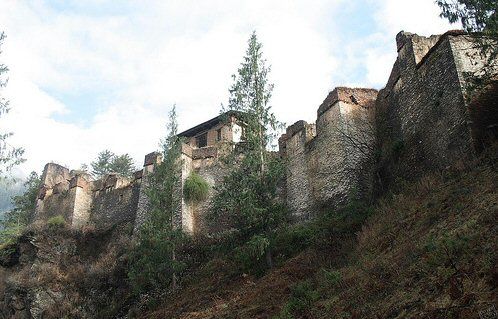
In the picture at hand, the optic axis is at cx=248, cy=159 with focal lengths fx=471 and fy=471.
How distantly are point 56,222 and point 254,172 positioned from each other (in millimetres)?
15538

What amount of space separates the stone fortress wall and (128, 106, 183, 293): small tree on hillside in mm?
1545

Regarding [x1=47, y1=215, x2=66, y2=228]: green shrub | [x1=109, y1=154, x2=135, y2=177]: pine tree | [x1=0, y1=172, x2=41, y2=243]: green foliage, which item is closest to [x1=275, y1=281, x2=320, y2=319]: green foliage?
[x1=47, y1=215, x2=66, y2=228]: green shrub

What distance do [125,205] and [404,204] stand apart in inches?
775

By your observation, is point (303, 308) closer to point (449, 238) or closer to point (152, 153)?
point (449, 238)

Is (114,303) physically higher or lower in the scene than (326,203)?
lower

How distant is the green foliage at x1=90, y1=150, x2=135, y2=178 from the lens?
47062 mm

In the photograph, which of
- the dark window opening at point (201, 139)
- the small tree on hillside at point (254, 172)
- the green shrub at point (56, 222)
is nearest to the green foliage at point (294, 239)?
the small tree on hillside at point (254, 172)

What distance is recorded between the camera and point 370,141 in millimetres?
20797

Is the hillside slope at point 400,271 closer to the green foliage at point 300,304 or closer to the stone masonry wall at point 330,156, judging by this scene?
the green foliage at point 300,304

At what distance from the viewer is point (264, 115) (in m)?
19.9

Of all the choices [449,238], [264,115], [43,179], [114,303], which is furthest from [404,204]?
[43,179]

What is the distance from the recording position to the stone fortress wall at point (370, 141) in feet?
50.4

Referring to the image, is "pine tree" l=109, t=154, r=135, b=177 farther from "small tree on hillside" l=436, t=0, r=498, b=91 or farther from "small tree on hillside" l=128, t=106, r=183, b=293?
"small tree on hillside" l=436, t=0, r=498, b=91

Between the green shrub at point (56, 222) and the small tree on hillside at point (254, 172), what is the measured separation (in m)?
13.3
